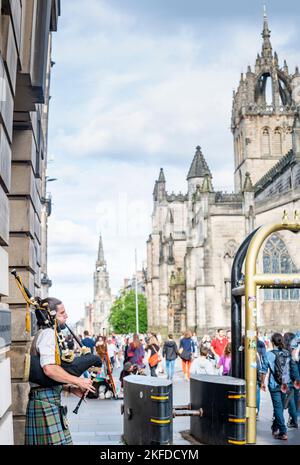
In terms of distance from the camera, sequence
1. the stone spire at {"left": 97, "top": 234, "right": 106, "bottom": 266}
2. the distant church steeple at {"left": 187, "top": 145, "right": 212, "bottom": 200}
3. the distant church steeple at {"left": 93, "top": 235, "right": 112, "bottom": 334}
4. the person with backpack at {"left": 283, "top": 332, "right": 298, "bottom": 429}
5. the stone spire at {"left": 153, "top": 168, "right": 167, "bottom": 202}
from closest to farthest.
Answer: the person with backpack at {"left": 283, "top": 332, "right": 298, "bottom": 429} → the distant church steeple at {"left": 187, "top": 145, "right": 212, "bottom": 200} → the stone spire at {"left": 153, "top": 168, "right": 167, "bottom": 202} → the distant church steeple at {"left": 93, "top": 235, "right": 112, "bottom": 334} → the stone spire at {"left": 97, "top": 234, "right": 106, "bottom": 266}

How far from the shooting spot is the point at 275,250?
50.8 metres

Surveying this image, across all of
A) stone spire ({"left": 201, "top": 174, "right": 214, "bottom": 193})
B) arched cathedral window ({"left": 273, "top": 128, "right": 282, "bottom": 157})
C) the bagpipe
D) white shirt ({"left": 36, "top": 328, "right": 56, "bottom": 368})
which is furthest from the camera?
arched cathedral window ({"left": 273, "top": 128, "right": 282, "bottom": 157})

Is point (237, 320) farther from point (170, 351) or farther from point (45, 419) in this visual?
point (170, 351)

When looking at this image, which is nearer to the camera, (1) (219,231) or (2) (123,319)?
(1) (219,231)

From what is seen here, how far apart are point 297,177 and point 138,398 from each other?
45.3 m

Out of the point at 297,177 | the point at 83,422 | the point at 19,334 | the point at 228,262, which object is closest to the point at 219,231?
the point at 228,262

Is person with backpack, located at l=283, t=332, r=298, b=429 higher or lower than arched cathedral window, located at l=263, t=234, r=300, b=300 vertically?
lower

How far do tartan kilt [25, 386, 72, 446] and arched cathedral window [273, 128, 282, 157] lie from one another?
74.6 m

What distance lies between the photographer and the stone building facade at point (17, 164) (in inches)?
192

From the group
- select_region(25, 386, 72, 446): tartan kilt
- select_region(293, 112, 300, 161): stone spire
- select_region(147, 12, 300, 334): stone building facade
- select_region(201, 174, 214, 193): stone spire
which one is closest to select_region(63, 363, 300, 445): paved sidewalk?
select_region(25, 386, 72, 446): tartan kilt

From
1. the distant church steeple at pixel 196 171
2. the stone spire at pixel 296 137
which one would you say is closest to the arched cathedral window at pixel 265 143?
the distant church steeple at pixel 196 171

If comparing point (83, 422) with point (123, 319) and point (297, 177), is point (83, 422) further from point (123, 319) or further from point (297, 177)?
point (123, 319)

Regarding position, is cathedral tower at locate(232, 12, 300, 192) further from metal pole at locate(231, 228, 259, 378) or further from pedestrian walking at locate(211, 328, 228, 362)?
metal pole at locate(231, 228, 259, 378)

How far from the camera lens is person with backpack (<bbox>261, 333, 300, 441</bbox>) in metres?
9.87
